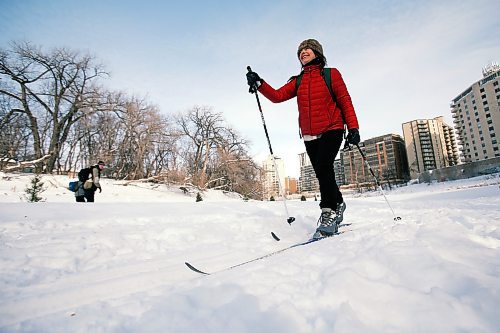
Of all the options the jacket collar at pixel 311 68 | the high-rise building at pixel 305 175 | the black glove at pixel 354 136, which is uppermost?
the high-rise building at pixel 305 175

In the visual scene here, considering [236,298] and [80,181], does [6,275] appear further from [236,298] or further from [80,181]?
[80,181]

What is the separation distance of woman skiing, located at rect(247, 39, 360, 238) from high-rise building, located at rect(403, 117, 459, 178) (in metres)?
98.4

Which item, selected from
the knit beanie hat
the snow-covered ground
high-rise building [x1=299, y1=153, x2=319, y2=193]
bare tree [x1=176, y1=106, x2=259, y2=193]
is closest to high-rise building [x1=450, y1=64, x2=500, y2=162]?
high-rise building [x1=299, y1=153, x2=319, y2=193]

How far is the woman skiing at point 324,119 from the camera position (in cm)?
299

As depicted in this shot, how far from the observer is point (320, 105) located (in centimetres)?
307

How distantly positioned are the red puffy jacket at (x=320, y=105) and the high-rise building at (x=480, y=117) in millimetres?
86841

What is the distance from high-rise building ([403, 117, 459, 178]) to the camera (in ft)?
288

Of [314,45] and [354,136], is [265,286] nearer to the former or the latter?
[354,136]

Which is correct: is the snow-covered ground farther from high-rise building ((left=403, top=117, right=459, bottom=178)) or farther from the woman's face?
high-rise building ((left=403, top=117, right=459, bottom=178))

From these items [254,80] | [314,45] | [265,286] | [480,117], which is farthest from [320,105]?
[480,117]

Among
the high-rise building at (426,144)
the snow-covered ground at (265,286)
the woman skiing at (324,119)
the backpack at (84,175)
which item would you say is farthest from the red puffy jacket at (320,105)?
the high-rise building at (426,144)

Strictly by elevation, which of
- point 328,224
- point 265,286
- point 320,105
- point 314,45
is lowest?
point 265,286

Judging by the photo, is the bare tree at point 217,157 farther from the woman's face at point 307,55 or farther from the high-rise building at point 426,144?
the high-rise building at point 426,144

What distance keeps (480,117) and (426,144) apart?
21366mm
